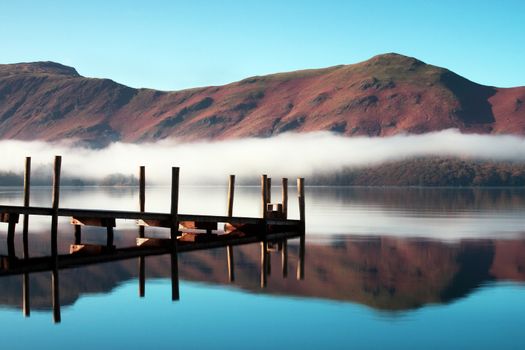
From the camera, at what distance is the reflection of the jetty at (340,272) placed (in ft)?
86.6

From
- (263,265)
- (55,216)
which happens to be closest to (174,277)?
(263,265)

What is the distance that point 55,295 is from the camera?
2525cm

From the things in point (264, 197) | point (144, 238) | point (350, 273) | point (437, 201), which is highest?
point (264, 197)

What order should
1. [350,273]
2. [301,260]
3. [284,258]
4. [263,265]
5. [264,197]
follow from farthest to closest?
[264,197]
[284,258]
[301,260]
[263,265]
[350,273]

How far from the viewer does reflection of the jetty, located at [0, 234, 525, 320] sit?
2641 cm

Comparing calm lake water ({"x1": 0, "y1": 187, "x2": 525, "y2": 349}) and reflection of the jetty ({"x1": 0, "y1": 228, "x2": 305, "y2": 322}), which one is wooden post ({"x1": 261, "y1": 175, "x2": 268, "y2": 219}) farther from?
calm lake water ({"x1": 0, "y1": 187, "x2": 525, "y2": 349})

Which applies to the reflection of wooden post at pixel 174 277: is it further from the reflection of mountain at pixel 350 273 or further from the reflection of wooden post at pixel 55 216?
the reflection of wooden post at pixel 55 216

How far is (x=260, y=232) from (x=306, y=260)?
322 inches

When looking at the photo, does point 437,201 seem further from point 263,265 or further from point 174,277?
point 174,277

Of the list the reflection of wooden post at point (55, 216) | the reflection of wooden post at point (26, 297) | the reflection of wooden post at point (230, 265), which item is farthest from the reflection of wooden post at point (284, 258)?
the reflection of wooden post at point (26, 297)

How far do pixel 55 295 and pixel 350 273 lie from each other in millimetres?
12346

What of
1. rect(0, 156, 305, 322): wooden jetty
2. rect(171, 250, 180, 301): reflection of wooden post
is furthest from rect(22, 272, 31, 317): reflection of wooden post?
rect(171, 250, 180, 301): reflection of wooden post

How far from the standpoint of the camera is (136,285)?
2814 cm

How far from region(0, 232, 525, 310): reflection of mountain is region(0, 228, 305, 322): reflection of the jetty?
0.82 ft
